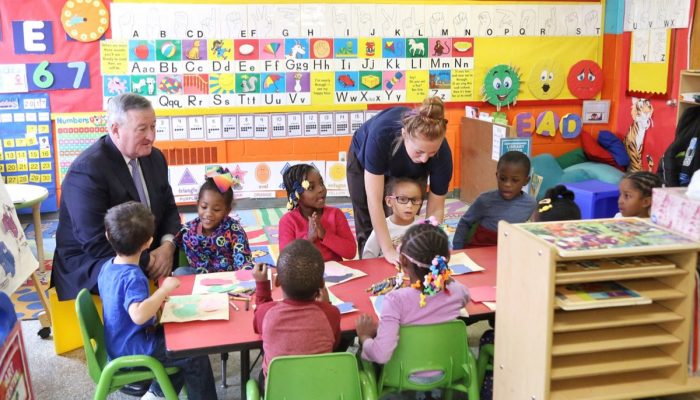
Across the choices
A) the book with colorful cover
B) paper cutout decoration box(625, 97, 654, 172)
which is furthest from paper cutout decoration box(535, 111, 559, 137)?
the book with colorful cover

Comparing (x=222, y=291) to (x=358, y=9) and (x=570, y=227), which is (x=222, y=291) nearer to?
(x=570, y=227)

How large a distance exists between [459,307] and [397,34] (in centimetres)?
424

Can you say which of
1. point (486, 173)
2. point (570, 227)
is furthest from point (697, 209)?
point (486, 173)

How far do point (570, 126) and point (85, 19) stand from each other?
4429 millimetres

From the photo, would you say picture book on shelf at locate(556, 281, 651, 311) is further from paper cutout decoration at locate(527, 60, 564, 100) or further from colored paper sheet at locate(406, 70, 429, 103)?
paper cutout decoration at locate(527, 60, 564, 100)

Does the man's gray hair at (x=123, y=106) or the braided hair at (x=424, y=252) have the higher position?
the man's gray hair at (x=123, y=106)

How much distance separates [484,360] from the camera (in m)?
2.55

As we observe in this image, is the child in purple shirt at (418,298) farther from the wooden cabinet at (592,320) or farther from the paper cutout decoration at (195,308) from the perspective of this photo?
the paper cutout decoration at (195,308)

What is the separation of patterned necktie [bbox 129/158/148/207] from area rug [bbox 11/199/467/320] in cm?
131

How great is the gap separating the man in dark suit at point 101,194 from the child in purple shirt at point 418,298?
46.0 inches

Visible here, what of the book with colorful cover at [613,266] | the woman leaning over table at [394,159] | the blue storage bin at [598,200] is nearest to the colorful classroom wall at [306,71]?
the blue storage bin at [598,200]

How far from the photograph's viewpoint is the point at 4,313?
82.3 inches

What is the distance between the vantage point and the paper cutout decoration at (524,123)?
256 inches

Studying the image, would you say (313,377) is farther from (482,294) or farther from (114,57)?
(114,57)
